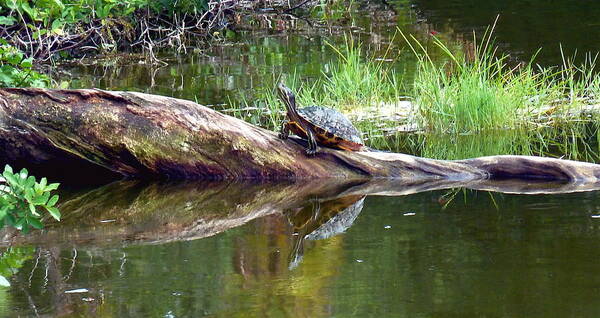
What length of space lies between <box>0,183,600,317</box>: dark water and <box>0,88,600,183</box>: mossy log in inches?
12.8

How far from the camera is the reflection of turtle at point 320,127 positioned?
6367 millimetres

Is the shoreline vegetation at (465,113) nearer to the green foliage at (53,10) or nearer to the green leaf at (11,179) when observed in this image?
the green foliage at (53,10)

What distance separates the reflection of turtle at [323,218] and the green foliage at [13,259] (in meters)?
1.24

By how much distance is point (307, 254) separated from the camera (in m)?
4.62

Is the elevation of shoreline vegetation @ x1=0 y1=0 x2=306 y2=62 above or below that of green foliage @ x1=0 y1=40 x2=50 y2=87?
below

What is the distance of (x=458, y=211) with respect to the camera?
17.8 feet

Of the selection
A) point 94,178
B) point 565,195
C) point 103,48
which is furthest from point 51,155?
point 103,48

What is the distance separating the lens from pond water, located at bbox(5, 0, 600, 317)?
3824 millimetres

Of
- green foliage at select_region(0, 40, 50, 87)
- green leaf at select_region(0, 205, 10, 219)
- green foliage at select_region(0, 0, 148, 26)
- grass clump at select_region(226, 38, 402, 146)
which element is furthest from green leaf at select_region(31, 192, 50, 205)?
grass clump at select_region(226, 38, 402, 146)

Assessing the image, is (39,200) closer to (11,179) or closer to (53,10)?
(11,179)

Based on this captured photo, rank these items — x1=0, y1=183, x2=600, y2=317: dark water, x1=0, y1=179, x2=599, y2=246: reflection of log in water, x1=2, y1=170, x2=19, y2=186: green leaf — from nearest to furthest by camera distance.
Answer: x1=2, y1=170, x2=19, y2=186: green leaf, x1=0, y1=183, x2=600, y2=317: dark water, x1=0, y1=179, x2=599, y2=246: reflection of log in water

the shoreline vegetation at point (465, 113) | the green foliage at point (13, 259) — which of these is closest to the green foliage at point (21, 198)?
the green foliage at point (13, 259)

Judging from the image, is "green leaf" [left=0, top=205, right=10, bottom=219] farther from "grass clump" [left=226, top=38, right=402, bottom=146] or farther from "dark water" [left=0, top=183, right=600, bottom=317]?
"grass clump" [left=226, top=38, right=402, bottom=146]

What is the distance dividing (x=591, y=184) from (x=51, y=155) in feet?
11.1
